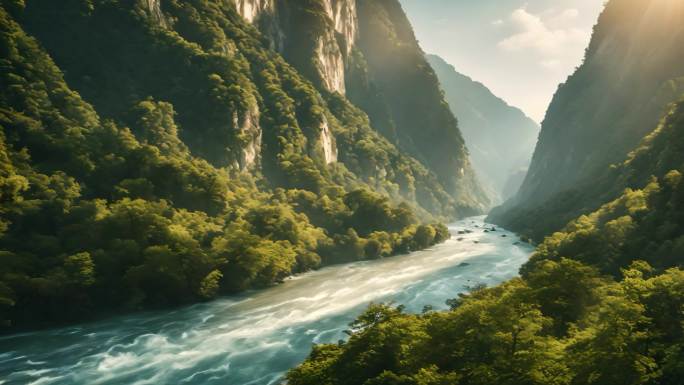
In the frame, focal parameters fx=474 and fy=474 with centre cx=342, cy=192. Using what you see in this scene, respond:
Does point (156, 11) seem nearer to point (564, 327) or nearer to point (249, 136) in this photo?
point (249, 136)

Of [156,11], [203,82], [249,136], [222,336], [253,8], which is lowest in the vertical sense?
[222,336]

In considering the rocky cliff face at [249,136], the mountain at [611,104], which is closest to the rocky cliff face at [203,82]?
the rocky cliff face at [249,136]

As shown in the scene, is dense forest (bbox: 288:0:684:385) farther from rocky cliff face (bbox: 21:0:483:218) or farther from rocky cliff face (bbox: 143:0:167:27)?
rocky cliff face (bbox: 143:0:167:27)

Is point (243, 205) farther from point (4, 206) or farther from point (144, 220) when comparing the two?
point (4, 206)

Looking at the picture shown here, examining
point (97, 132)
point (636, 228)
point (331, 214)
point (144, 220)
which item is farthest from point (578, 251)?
point (97, 132)

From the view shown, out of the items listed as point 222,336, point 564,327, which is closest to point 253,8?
point 222,336

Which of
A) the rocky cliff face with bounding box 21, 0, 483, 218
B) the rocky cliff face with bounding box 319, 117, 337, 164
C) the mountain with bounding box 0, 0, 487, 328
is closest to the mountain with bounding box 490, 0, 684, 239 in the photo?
the mountain with bounding box 0, 0, 487, 328
